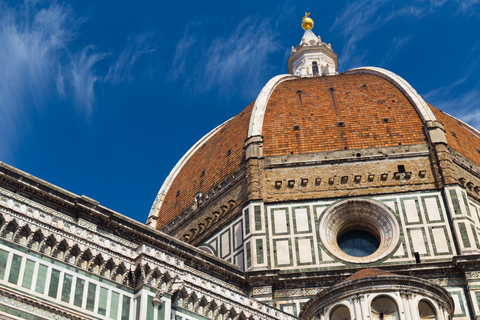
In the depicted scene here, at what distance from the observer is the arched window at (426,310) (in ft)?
78.4

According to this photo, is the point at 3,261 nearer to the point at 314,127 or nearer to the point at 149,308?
the point at 149,308

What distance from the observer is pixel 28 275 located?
17.4 m

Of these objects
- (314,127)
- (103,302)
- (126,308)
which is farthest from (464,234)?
(103,302)

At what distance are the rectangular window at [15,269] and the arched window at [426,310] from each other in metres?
12.5

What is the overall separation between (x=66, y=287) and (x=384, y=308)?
34.5ft

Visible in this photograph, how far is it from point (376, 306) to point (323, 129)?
418 inches

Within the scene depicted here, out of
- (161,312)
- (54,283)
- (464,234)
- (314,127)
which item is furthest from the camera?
(314,127)

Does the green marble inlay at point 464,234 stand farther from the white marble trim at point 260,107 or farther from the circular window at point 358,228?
the white marble trim at point 260,107

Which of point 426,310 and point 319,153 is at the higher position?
point 319,153

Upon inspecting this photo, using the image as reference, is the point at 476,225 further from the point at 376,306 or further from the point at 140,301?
the point at 140,301

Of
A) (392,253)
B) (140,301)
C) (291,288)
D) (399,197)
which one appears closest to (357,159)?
(399,197)

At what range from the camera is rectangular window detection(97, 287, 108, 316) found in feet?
59.9

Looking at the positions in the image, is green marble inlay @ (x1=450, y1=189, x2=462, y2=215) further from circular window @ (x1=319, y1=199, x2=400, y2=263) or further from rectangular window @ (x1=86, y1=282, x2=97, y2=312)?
rectangular window @ (x1=86, y1=282, x2=97, y2=312)

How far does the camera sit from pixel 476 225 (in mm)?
29109
